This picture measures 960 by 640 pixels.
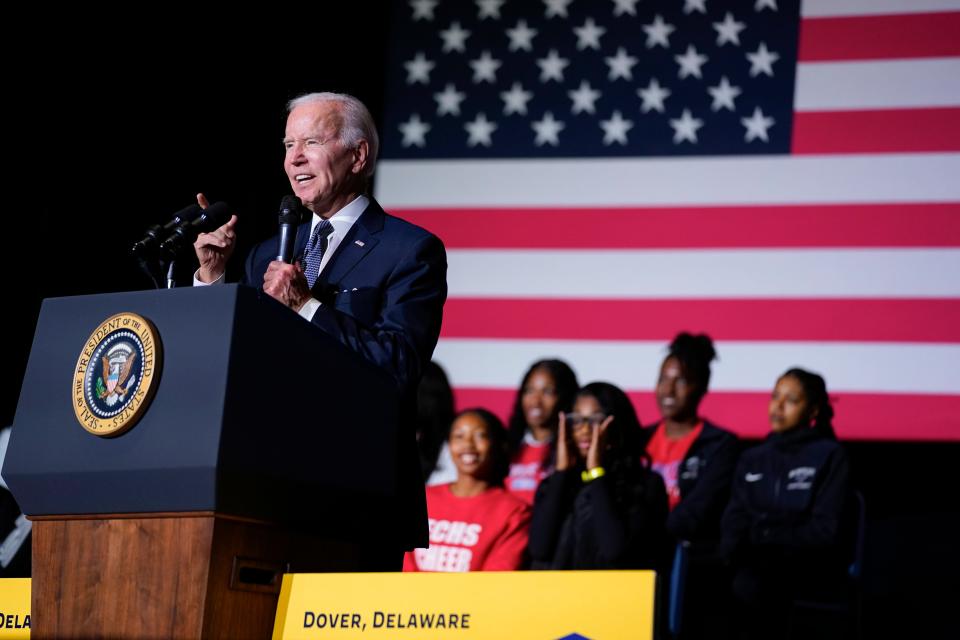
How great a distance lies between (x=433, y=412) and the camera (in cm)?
516

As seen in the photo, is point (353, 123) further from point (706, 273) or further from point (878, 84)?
point (878, 84)

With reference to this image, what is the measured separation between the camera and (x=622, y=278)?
20.5 ft

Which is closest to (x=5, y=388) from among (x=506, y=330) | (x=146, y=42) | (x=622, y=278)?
(x=146, y=42)

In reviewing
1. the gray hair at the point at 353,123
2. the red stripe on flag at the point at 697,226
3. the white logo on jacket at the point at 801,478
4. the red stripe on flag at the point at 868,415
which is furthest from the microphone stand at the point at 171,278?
the red stripe on flag at the point at 697,226

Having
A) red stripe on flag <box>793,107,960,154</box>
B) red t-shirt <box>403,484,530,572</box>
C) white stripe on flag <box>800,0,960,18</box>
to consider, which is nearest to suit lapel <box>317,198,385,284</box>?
red t-shirt <box>403,484,530,572</box>

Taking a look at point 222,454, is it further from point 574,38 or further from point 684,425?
point 574,38

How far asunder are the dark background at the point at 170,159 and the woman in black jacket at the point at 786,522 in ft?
3.52

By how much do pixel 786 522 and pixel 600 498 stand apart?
104 centimetres

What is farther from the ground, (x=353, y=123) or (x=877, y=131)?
(x=877, y=131)

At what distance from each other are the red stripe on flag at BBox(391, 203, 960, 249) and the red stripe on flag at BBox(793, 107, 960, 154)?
294 millimetres

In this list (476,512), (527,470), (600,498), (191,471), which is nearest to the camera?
(191,471)

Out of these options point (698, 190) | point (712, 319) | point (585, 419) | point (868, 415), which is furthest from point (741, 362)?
point (585, 419)

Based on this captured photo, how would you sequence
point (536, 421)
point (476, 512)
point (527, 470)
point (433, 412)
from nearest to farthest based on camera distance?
point (476, 512)
point (527, 470)
point (536, 421)
point (433, 412)

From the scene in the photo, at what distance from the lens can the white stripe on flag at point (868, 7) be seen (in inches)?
242
